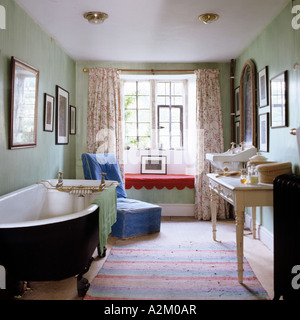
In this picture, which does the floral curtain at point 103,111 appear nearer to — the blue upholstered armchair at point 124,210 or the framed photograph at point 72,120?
the framed photograph at point 72,120

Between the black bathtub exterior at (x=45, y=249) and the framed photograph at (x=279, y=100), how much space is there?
7.03 feet

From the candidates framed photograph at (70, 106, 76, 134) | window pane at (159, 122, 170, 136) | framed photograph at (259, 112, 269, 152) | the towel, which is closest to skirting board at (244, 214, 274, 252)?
framed photograph at (259, 112, 269, 152)

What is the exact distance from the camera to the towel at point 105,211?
8.16 feet

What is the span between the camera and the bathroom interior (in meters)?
2.81

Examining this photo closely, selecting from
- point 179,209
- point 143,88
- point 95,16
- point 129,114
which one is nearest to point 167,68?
point 143,88

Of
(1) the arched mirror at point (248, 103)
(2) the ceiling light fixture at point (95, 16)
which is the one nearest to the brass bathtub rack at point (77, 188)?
(2) the ceiling light fixture at point (95, 16)

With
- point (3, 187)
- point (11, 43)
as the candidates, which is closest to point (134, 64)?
point (11, 43)

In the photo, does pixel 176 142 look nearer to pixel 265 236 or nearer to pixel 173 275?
pixel 265 236

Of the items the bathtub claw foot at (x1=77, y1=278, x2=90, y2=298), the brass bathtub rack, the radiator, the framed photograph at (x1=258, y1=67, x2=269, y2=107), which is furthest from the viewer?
the framed photograph at (x1=258, y1=67, x2=269, y2=107)

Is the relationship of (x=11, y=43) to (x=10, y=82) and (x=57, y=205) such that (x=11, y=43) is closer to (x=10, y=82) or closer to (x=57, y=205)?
(x=10, y=82)

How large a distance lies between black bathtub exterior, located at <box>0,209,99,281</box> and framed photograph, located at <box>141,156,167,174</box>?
3.12 m

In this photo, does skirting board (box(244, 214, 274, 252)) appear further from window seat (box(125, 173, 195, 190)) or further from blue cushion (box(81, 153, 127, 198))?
blue cushion (box(81, 153, 127, 198))

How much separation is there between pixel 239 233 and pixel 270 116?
58.6 inches

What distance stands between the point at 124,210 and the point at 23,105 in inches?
67.0
